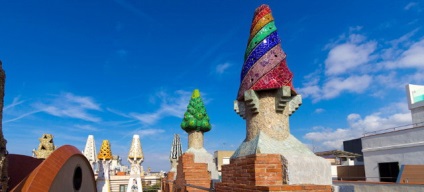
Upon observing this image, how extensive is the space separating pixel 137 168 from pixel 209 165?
8407 millimetres

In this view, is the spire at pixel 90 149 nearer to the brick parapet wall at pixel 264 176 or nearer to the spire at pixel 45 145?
the spire at pixel 45 145

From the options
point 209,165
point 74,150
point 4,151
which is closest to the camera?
point 4,151

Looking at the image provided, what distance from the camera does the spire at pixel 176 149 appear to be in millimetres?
16875

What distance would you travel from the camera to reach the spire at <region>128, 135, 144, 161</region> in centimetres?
1611

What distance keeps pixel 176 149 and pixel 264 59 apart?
1388cm

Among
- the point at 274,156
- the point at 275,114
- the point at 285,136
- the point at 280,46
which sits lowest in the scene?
A: the point at 274,156

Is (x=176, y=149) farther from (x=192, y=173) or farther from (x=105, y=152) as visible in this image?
(x=192, y=173)

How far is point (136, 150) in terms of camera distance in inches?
640

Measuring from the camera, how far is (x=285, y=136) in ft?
14.8

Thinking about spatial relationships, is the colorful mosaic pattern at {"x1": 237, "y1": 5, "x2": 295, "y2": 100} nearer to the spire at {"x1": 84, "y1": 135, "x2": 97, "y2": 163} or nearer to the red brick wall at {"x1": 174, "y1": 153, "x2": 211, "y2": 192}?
the red brick wall at {"x1": 174, "y1": 153, "x2": 211, "y2": 192}

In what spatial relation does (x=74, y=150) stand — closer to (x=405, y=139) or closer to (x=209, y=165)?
(x=209, y=165)

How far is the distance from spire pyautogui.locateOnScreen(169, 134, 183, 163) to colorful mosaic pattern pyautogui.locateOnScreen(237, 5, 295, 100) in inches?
497

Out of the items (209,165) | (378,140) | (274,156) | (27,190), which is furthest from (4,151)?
(378,140)

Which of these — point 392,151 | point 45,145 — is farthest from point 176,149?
point 392,151
